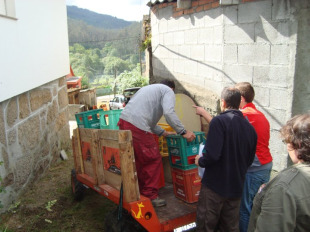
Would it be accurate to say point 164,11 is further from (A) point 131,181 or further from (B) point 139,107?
(A) point 131,181

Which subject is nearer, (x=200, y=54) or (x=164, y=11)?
(x=200, y=54)

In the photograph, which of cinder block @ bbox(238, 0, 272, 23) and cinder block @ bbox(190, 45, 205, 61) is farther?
cinder block @ bbox(190, 45, 205, 61)

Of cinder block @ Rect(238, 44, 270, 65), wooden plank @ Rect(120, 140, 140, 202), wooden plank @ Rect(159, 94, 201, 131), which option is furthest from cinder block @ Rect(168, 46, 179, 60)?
wooden plank @ Rect(120, 140, 140, 202)

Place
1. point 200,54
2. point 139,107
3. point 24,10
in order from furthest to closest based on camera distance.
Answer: point 200,54, point 24,10, point 139,107

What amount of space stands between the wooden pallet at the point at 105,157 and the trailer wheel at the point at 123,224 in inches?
10.9

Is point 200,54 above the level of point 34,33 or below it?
below

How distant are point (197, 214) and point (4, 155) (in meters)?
3.07

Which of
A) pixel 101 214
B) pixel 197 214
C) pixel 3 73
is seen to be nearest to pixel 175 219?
pixel 197 214

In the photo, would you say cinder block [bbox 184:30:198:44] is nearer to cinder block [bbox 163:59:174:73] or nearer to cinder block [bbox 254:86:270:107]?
cinder block [bbox 163:59:174:73]

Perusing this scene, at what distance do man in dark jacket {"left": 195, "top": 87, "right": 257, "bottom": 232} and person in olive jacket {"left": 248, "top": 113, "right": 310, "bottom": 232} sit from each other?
1.22 m

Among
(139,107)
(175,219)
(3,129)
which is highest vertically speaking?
(139,107)

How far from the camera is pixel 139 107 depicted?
12.8 ft

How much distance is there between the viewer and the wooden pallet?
3.24 m

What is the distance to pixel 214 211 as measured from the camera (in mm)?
3182
